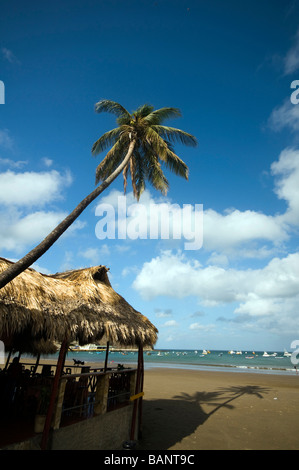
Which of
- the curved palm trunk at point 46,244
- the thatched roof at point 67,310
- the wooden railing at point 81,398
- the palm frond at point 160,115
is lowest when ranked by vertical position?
the wooden railing at point 81,398

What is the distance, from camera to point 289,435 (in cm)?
955

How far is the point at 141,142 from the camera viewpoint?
1239 centimetres

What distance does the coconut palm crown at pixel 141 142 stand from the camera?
474 inches

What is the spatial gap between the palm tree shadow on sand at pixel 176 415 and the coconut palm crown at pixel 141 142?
9313 millimetres

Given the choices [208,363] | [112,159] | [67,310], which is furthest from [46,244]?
[208,363]

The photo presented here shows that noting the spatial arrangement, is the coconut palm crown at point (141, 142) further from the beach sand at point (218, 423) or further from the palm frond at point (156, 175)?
the beach sand at point (218, 423)

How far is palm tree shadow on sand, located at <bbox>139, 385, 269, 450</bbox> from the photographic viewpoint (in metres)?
8.66

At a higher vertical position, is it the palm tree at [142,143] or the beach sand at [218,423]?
the palm tree at [142,143]

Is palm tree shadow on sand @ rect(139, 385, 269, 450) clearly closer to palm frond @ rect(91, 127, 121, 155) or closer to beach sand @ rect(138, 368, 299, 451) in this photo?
beach sand @ rect(138, 368, 299, 451)

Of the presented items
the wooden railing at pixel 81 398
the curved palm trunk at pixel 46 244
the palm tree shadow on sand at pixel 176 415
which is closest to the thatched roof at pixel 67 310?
the curved palm trunk at pixel 46 244
